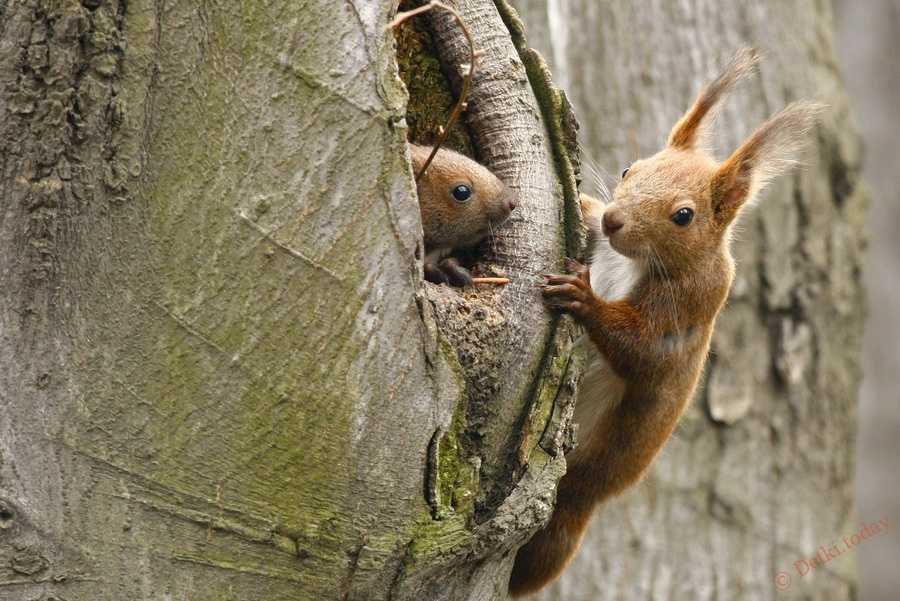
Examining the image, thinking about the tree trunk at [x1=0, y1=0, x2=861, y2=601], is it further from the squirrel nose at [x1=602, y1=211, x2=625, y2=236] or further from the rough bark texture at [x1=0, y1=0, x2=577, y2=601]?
the squirrel nose at [x1=602, y1=211, x2=625, y2=236]

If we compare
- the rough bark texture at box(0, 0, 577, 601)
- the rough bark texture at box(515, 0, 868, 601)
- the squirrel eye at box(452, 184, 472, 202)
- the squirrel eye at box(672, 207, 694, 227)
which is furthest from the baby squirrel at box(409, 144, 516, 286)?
the rough bark texture at box(515, 0, 868, 601)

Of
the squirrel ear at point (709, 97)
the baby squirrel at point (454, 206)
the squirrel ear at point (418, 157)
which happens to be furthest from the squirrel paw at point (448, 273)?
the squirrel ear at point (709, 97)

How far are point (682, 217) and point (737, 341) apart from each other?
2043mm

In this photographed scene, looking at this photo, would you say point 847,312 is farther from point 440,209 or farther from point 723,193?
point 440,209

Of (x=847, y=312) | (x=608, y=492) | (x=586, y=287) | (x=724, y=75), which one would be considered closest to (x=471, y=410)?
(x=586, y=287)

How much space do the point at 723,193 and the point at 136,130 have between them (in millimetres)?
2271

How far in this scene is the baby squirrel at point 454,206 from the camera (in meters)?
3.34

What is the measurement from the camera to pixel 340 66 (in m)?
2.62

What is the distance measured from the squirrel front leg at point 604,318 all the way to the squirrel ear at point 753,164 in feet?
1.83

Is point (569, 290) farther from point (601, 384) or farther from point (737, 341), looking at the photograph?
point (737, 341)

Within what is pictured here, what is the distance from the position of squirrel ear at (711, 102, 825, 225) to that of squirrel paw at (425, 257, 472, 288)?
1.08m

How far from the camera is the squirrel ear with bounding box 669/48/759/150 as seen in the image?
415 cm

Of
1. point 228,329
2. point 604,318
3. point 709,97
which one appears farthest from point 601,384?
point 228,329

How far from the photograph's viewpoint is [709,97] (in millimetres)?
4230
